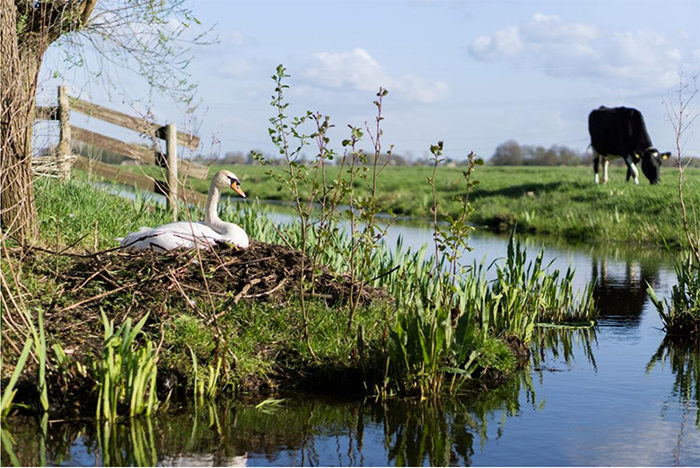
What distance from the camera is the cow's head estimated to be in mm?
27500

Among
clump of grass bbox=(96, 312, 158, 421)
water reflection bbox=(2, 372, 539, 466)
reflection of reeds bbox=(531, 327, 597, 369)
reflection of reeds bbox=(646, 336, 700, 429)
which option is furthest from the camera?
reflection of reeds bbox=(531, 327, 597, 369)

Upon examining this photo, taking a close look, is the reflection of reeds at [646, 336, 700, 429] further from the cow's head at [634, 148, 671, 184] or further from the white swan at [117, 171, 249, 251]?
the cow's head at [634, 148, 671, 184]

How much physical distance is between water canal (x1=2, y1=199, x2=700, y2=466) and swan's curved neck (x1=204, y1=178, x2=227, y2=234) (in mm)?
2792

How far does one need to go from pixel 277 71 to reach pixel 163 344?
2650 mm

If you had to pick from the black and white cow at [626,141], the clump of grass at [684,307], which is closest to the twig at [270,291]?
the clump of grass at [684,307]

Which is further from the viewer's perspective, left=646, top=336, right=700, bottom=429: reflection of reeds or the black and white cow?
the black and white cow

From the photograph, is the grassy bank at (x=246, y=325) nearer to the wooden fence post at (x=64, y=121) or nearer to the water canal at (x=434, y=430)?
the water canal at (x=434, y=430)

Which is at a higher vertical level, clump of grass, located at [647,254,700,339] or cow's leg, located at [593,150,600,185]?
cow's leg, located at [593,150,600,185]

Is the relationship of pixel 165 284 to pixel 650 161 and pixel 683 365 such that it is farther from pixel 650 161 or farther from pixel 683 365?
pixel 650 161

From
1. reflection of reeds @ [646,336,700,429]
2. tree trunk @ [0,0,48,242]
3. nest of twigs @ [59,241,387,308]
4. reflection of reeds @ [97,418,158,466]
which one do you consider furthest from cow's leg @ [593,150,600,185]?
reflection of reeds @ [97,418,158,466]

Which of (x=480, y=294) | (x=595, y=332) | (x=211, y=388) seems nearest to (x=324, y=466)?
(x=211, y=388)

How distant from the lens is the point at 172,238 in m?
8.64

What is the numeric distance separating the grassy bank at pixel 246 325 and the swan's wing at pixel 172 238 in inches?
7.0

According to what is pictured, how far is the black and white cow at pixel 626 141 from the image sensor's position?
90.8 ft
